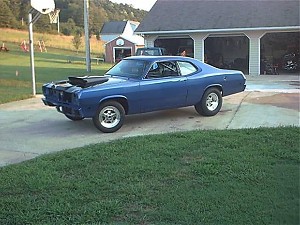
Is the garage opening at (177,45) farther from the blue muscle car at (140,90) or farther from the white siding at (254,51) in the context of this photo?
the blue muscle car at (140,90)

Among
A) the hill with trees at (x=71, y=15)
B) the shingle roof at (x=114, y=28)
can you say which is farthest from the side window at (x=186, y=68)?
the hill with trees at (x=71, y=15)

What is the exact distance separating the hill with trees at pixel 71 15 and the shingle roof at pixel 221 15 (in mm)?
55202

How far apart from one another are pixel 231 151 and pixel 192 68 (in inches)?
158

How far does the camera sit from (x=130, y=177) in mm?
5266

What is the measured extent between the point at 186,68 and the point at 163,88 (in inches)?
37.7

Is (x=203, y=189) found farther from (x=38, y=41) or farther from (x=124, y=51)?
(x=38, y=41)

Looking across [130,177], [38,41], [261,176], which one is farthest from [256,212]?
[38,41]

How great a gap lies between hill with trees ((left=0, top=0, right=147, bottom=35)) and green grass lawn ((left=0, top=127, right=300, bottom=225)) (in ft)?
253

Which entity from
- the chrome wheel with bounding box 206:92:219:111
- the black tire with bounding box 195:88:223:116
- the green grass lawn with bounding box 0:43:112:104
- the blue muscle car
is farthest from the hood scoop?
the green grass lawn with bounding box 0:43:112:104

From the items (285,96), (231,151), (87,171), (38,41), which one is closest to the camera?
(87,171)

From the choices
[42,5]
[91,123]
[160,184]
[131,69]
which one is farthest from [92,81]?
[42,5]

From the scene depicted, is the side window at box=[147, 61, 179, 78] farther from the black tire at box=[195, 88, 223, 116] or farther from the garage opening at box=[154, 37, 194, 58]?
the garage opening at box=[154, 37, 194, 58]

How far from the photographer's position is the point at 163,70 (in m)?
9.56

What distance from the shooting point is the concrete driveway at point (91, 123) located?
7.65 meters
